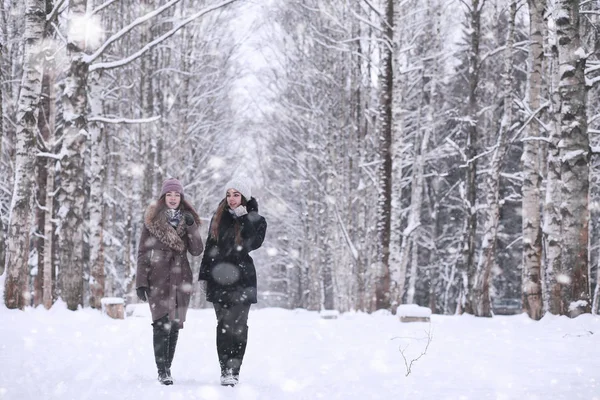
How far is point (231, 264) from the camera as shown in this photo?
5.04m

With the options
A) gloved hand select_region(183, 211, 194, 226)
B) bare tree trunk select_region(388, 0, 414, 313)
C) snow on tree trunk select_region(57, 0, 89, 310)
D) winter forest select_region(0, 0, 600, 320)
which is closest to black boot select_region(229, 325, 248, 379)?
gloved hand select_region(183, 211, 194, 226)

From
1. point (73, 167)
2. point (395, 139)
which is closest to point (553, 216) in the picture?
point (395, 139)

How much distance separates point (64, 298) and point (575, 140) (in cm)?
808

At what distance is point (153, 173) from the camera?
1864 cm

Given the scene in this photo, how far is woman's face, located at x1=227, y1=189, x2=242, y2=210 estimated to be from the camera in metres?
5.07

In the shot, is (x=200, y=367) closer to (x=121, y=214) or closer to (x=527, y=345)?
(x=527, y=345)

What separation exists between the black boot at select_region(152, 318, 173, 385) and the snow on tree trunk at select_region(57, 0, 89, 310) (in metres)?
5.50

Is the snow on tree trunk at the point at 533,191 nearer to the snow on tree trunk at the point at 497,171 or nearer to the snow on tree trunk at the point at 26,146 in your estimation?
the snow on tree trunk at the point at 497,171

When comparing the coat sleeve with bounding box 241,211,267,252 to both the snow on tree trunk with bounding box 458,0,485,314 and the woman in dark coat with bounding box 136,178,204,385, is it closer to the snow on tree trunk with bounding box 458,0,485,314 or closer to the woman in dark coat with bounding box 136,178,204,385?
the woman in dark coat with bounding box 136,178,204,385

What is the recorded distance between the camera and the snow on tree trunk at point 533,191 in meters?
10.8

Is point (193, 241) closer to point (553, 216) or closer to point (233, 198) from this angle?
point (233, 198)

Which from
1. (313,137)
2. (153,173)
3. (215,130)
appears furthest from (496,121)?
(153,173)

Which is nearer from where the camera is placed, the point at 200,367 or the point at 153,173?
the point at 200,367

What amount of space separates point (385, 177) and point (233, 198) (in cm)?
882
